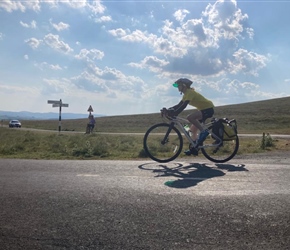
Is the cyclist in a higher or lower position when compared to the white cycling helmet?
lower

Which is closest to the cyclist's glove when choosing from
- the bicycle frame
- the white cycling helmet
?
the bicycle frame

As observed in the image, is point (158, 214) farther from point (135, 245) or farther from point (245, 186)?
point (245, 186)

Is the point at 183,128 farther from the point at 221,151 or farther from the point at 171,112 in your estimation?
the point at 221,151

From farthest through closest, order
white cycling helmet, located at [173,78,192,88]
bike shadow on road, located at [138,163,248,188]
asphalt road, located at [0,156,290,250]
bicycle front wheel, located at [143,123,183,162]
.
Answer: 1. bicycle front wheel, located at [143,123,183,162]
2. white cycling helmet, located at [173,78,192,88]
3. bike shadow on road, located at [138,163,248,188]
4. asphalt road, located at [0,156,290,250]

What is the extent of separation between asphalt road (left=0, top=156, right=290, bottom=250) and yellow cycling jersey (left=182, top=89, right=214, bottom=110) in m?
2.58

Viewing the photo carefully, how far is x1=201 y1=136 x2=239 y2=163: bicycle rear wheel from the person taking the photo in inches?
356

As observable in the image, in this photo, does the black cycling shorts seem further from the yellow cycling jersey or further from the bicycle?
the bicycle

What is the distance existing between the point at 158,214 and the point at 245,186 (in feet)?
6.63

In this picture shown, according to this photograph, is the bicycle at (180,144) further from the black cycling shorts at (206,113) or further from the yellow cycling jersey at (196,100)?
the yellow cycling jersey at (196,100)

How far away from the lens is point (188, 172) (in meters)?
6.97

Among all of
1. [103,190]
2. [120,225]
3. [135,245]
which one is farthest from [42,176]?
[135,245]

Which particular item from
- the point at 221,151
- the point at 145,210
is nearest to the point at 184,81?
the point at 221,151

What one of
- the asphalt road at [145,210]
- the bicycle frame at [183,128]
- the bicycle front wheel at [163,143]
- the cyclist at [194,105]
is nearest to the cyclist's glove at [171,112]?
the cyclist at [194,105]

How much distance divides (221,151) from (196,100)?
1572 mm
